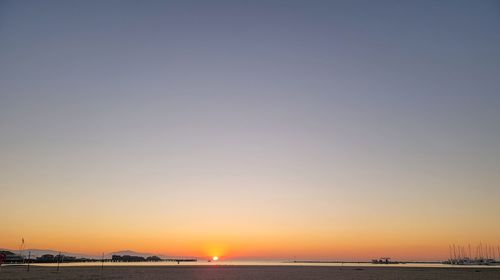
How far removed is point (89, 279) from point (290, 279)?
26510mm

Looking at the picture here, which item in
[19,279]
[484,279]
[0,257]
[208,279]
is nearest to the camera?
[19,279]

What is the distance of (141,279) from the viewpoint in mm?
58938

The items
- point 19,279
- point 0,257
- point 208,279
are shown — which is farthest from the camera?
point 208,279

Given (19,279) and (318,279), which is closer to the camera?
(19,279)

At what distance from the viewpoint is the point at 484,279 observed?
6738cm

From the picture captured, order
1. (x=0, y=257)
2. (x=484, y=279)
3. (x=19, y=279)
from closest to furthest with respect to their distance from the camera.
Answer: (x=19, y=279)
(x=0, y=257)
(x=484, y=279)

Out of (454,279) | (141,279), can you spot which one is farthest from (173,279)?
(454,279)

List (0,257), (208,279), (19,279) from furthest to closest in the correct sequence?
(208,279), (0,257), (19,279)

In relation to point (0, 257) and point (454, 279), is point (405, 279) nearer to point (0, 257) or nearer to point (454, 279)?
point (454, 279)

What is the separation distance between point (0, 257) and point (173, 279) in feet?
73.9

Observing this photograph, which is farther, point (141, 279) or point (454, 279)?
point (454, 279)

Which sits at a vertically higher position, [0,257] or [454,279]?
[0,257]

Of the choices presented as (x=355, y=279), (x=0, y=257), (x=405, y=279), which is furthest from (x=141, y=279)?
(x=405, y=279)

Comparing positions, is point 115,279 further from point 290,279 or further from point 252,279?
point 290,279
